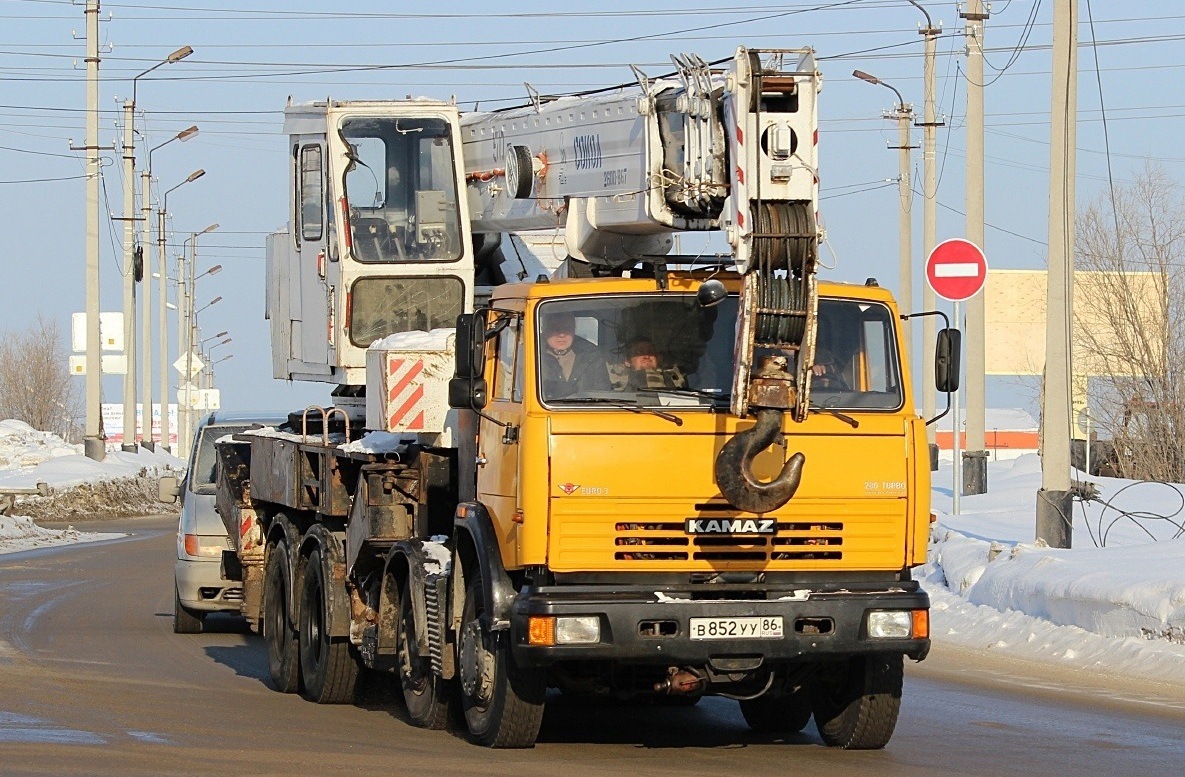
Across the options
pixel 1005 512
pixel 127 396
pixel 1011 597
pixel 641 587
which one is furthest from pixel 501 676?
pixel 127 396

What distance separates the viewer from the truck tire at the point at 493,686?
9.91 metres

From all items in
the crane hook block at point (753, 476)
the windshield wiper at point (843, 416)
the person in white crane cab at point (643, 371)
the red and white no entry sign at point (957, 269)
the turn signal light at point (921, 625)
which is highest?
the red and white no entry sign at point (957, 269)

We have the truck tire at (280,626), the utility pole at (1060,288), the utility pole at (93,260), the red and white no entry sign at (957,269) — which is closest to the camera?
the truck tire at (280,626)

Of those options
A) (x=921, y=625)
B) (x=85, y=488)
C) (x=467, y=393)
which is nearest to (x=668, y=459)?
(x=467, y=393)

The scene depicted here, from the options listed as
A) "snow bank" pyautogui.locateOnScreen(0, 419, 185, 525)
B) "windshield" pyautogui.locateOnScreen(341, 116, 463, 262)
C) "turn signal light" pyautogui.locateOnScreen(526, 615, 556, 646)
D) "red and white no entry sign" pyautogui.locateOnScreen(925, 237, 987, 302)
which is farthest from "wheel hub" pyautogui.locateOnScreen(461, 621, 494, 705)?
"snow bank" pyautogui.locateOnScreen(0, 419, 185, 525)

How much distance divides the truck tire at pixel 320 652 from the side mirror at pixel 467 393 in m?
3.02

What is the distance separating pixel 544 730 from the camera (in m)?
11.2

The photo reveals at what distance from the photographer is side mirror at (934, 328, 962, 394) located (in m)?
10.2

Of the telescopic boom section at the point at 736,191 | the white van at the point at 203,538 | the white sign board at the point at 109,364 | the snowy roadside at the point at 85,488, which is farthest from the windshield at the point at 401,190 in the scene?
the white sign board at the point at 109,364

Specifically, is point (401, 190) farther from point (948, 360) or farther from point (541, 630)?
point (541, 630)

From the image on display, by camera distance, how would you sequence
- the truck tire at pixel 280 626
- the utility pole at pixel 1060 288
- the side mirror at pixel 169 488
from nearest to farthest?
the truck tire at pixel 280 626, the side mirror at pixel 169 488, the utility pole at pixel 1060 288

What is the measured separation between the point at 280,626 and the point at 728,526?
5542mm

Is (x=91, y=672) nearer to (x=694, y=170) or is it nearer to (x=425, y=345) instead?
(x=425, y=345)

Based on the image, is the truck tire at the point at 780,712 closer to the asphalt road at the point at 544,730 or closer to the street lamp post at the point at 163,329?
the asphalt road at the point at 544,730
